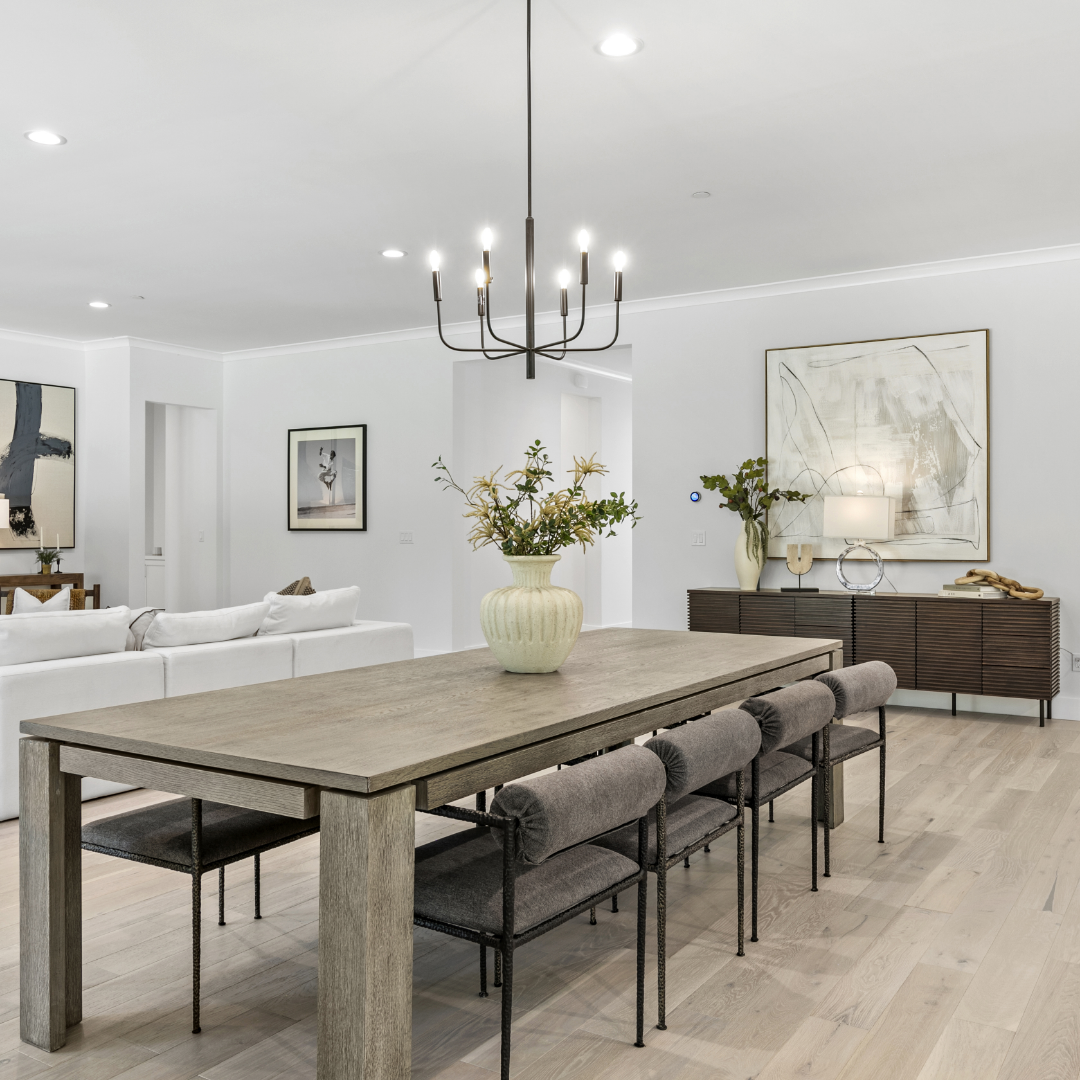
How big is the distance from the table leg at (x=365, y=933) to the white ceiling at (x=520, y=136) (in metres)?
2.46

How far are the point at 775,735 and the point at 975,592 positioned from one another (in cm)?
356

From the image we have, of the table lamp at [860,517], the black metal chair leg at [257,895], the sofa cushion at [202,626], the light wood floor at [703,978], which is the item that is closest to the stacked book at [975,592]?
the table lamp at [860,517]

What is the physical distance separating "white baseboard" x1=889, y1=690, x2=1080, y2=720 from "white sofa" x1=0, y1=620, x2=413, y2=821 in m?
3.22

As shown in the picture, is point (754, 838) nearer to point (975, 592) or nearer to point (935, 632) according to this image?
point (935, 632)

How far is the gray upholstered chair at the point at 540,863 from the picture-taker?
1800mm

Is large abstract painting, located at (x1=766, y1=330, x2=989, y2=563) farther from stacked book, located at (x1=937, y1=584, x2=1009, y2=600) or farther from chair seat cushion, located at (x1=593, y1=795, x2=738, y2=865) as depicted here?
chair seat cushion, located at (x1=593, y1=795, x2=738, y2=865)

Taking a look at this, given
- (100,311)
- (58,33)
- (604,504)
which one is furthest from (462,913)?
(100,311)

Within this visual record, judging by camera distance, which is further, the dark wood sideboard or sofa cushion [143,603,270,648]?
the dark wood sideboard

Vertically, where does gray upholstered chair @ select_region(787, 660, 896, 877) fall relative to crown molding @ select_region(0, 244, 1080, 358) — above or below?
below

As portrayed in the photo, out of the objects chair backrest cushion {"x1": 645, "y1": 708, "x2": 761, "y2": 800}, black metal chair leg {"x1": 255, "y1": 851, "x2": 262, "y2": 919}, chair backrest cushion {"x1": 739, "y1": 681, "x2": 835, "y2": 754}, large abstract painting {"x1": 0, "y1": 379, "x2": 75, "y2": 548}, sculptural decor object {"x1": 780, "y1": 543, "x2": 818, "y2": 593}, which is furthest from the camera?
large abstract painting {"x1": 0, "y1": 379, "x2": 75, "y2": 548}

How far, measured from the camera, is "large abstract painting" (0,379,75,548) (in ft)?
26.4

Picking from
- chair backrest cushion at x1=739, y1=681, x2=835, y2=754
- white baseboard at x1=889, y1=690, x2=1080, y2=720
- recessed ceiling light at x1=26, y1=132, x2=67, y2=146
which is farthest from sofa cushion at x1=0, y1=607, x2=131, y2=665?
white baseboard at x1=889, y1=690, x2=1080, y2=720

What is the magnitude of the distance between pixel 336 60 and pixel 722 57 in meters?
1.29

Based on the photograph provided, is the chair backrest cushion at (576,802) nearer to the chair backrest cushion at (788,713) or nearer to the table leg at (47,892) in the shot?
the chair backrest cushion at (788,713)
